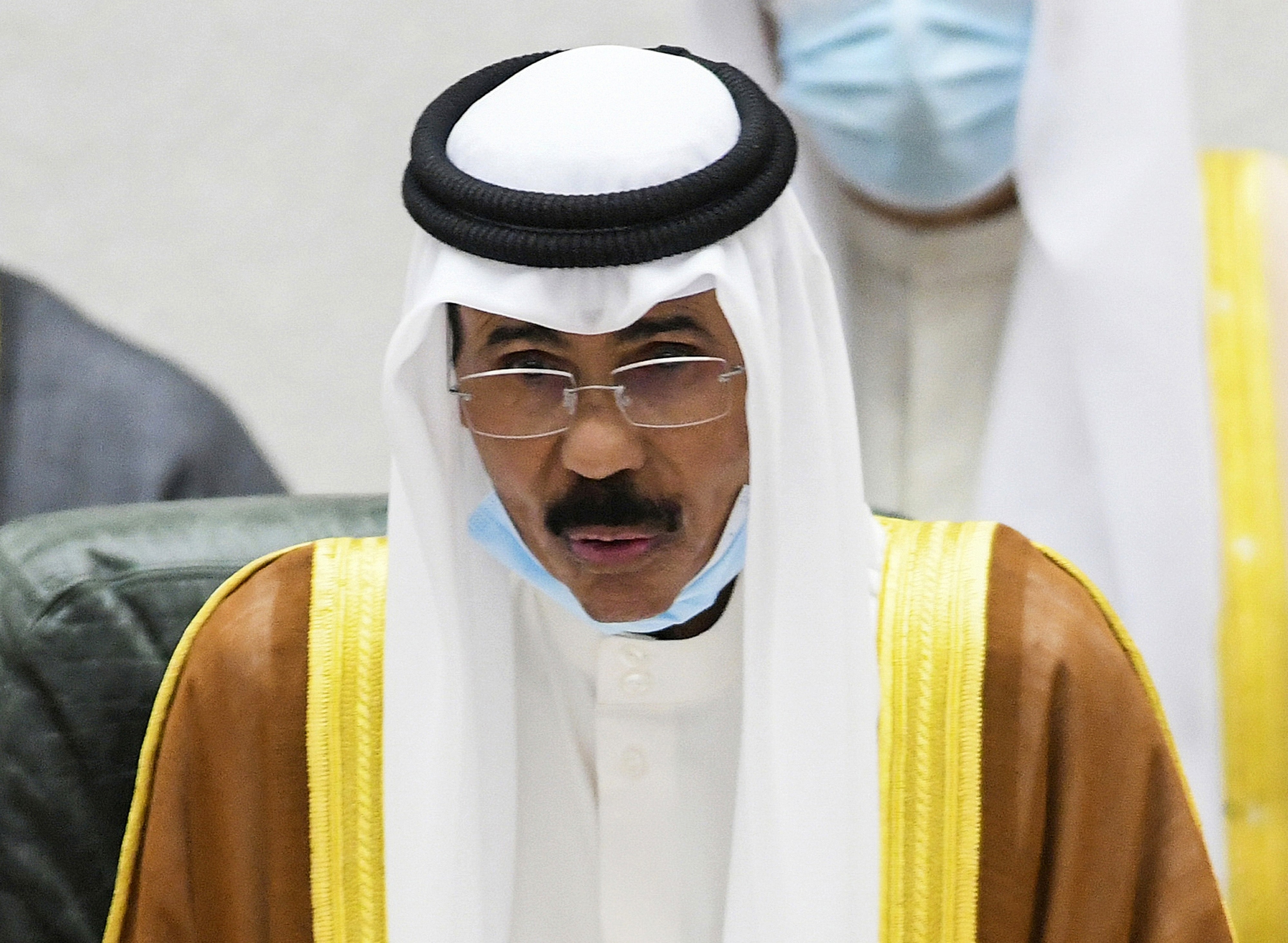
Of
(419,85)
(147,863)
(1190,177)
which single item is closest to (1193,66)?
(1190,177)

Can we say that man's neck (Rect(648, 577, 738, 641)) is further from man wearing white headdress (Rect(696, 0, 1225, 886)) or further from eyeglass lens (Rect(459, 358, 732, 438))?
man wearing white headdress (Rect(696, 0, 1225, 886))

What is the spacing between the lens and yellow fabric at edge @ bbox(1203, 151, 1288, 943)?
2600mm

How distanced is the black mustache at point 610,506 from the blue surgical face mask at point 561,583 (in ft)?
0.29

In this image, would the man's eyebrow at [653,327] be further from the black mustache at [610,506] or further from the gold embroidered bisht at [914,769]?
the gold embroidered bisht at [914,769]

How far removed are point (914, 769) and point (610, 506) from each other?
1.30ft

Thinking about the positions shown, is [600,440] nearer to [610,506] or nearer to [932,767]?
[610,506]

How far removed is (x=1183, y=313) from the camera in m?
2.67

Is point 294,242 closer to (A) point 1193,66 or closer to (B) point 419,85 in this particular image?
(B) point 419,85

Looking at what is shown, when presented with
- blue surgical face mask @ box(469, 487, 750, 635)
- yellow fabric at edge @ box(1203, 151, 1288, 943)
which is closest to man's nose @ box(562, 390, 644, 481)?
blue surgical face mask @ box(469, 487, 750, 635)

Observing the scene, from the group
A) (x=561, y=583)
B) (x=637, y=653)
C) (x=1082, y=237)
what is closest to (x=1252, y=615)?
(x=1082, y=237)

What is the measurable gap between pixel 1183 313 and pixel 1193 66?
121 centimetres

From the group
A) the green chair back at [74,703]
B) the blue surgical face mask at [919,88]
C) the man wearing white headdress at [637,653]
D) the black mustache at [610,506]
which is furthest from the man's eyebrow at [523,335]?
the blue surgical face mask at [919,88]

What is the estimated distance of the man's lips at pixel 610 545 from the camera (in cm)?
170

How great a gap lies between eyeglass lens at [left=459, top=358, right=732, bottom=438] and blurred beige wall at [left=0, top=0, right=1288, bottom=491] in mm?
2189
